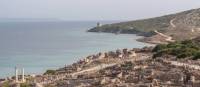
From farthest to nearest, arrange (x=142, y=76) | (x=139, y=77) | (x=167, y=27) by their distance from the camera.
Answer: (x=167, y=27)
(x=142, y=76)
(x=139, y=77)

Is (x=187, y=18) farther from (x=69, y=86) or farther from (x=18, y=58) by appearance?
(x=69, y=86)

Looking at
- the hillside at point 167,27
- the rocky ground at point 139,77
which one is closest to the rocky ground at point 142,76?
the rocky ground at point 139,77

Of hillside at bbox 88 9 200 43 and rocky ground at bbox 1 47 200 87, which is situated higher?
hillside at bbox 88 9 200 43

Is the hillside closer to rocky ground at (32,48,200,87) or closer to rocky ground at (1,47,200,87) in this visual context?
rocky ground at (1,47,200,87)

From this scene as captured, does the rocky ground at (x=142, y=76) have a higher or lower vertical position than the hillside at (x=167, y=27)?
lower

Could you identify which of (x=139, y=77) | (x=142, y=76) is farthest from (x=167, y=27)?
(x=139, y=77)

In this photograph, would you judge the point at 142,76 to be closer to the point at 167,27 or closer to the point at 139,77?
the point at 139,77

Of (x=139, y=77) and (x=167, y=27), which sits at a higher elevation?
(x=167, y=27)

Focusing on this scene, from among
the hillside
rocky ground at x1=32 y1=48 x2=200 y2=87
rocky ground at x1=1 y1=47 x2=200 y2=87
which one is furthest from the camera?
the hillside

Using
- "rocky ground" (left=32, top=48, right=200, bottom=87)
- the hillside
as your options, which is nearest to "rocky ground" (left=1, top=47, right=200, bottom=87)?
"rocky ground" (left=32, top=48, right=200, bottom=87)

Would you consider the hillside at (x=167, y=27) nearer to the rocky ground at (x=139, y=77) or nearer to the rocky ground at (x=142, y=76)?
the rocky ground at (x=139, y=77)

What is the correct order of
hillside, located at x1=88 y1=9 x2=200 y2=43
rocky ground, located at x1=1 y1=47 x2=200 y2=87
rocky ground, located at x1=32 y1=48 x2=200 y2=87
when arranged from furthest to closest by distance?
hillside, located at x1=88 y1=9 x2=200 y2=43, rocky ground, located at x1=1 y1=47 x2=200 y2=87, rocky ground, located at x1=32 y1=48 x2=200 y2=87

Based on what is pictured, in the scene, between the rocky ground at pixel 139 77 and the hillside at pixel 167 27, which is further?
the hillside at pixel 167 27
